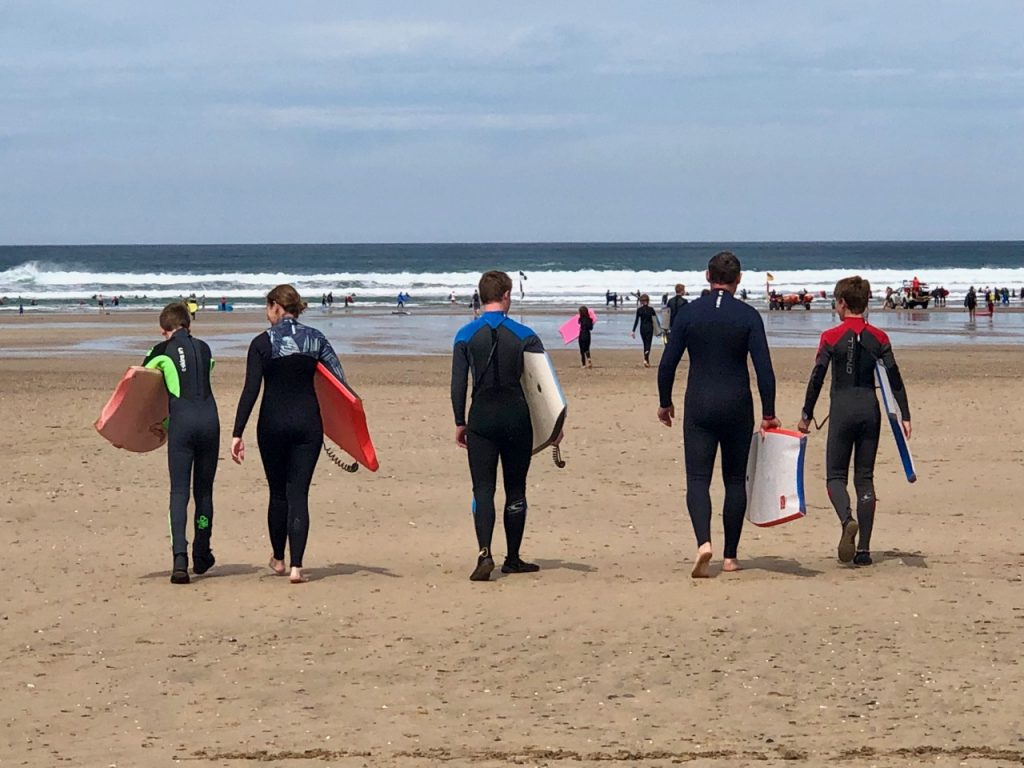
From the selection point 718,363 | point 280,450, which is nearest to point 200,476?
point 280,450

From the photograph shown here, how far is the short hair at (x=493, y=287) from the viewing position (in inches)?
301

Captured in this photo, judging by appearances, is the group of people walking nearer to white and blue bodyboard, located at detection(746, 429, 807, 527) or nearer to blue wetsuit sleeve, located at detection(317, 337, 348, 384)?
blue wetsuit sleeve, located at detection(317, 337, 348, 384)

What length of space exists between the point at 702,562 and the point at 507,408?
1241mm

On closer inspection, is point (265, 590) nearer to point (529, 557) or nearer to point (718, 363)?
point (529, 557)

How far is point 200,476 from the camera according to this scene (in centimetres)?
817

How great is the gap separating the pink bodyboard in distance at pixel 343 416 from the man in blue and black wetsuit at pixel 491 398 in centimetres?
64

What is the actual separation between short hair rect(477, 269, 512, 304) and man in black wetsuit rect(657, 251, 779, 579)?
87 cm

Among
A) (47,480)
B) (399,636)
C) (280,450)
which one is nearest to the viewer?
(399,636)

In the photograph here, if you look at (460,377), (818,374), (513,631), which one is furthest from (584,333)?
(513,631)

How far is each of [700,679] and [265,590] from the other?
108 inches

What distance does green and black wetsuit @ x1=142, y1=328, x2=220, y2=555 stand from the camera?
8.05 metres

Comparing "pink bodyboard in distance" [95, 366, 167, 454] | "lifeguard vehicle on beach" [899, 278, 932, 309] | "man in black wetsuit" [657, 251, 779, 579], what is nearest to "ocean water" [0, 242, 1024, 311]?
"lifeguard vehicle on beach" [899, 278, 932, 309]

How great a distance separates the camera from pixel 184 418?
805 cm

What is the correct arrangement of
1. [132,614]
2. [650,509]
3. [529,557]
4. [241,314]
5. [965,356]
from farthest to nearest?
[241,314] < [965,356] < [650,509] < [529,557] < [132,614]
